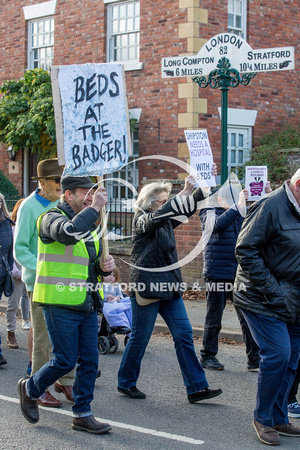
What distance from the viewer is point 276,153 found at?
12.7 metres

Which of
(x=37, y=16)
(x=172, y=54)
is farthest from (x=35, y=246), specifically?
(x=37, y=16)

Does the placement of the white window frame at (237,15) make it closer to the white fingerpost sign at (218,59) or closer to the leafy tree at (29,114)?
the leafy tree at (29,114)

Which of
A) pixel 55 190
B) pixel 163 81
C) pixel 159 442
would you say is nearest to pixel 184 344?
pixel 159 442

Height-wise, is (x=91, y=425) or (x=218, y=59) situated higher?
(x=218, y=59)

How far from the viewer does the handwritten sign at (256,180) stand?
6.92m

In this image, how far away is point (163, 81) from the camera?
1322 centimetres

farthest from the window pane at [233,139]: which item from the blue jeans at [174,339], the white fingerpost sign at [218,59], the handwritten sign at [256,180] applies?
the blue jeans at [174,339]

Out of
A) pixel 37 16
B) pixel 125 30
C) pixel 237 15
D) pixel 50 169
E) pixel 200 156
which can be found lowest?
pixel 50 169

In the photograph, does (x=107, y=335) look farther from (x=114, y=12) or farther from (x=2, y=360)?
(x=114, y=12)

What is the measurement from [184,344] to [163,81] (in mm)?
8924

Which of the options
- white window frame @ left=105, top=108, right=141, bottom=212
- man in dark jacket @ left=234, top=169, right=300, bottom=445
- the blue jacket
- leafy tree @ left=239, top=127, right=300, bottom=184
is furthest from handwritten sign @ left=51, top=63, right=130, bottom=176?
white window frame @ left=105, top=108, right=141, bottom=212

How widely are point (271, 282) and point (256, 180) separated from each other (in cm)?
276

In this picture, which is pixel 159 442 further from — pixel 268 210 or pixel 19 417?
pixel 268 210

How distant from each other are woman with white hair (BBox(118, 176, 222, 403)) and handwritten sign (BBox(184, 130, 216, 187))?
4.98ft
